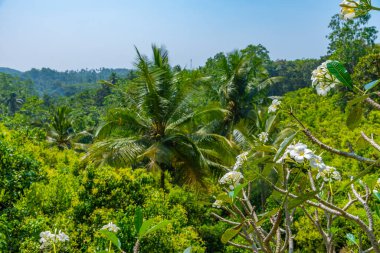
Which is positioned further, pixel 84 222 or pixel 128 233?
pixel 84 222

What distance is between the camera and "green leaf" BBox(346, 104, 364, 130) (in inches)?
54.4

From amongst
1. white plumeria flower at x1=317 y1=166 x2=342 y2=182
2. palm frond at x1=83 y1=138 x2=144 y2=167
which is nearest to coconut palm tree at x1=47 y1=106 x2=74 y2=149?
palm frond at x1=83 y1=138 x2=144 y2=167

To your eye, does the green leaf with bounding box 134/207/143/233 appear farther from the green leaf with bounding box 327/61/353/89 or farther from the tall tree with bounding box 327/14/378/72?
the tall tree with bounding box 327/14/378/72

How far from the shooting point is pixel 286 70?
4906cm

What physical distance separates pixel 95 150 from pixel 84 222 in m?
3.83

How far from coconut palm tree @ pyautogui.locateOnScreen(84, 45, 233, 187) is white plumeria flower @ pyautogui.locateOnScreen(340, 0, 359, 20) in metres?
8.76

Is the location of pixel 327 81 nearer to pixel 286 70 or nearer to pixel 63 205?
pixel 63 205

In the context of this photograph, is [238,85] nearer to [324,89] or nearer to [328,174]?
[328,174]

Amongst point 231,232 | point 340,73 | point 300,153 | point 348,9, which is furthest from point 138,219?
point 348,9

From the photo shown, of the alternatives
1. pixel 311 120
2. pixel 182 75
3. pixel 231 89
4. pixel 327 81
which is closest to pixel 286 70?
pixel 311 120

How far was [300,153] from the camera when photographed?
4.50 feet

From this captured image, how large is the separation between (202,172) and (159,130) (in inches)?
71.0

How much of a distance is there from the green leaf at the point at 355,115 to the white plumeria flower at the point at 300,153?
0.19 metres

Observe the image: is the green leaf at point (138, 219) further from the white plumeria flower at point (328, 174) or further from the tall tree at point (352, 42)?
the tall tree at point (352, 42)
